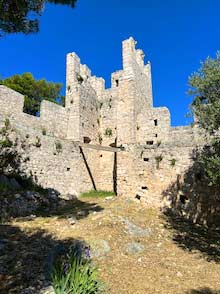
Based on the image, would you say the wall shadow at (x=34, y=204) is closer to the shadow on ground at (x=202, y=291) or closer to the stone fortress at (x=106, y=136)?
the stone fortress at (x=106, y=136)

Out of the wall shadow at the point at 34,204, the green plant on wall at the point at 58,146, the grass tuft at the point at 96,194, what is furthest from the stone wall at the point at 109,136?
the wall shadow at the point at 34,204

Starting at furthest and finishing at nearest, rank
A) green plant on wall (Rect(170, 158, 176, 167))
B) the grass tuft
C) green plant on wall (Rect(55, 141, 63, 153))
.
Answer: the grass tuft → green plant on wall (Rect(55, 141, 63, 153)) → green plant on wall (Rect(170, 158, 176, 167))

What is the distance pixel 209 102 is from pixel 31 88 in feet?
81.4

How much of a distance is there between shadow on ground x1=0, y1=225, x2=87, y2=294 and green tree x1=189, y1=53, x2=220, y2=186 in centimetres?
451

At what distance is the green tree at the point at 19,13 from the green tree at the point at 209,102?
188 inches

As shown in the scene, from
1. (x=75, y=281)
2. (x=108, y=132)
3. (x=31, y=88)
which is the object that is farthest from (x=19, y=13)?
(x=31, y=88)

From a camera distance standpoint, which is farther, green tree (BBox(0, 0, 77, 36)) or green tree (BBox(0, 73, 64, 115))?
green tree (BBox(0, 73, 64, 115))

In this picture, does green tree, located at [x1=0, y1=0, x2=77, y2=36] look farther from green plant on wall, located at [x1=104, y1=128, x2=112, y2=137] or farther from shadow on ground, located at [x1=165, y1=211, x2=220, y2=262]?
green plant on wall, located at [x1=104, y1=128, x2=112, y2=137]

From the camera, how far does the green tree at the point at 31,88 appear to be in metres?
29.0

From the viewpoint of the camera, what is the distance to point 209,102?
862 centimetres

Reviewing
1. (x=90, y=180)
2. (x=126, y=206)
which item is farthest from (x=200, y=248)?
(x=90, y=180)

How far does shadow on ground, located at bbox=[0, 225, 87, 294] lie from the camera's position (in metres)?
5.05

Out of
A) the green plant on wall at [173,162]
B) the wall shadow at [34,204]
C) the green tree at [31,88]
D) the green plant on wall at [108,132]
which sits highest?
the green tree at [31,88]

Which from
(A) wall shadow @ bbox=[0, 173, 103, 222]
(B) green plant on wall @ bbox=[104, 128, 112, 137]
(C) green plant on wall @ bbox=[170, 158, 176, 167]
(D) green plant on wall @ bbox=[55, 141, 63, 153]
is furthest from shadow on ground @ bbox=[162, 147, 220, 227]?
(B) green plant on wall @ bbox=[104, 128, 112, 137]
